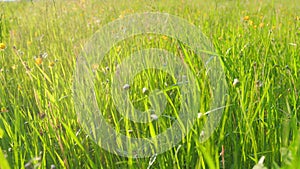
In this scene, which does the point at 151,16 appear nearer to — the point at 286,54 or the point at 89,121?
the point at 286,54

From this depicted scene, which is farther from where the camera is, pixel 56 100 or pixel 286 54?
pixel 286 54

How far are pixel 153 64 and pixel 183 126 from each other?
54 cm

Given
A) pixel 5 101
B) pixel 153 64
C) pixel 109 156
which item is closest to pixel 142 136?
pixel 109 156

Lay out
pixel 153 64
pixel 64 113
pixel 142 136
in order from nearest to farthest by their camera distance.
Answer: pixel 142 136
pixel 64 113
pixel 153 64

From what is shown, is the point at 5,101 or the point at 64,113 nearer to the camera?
the point at 64,113

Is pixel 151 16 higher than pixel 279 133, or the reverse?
pixel 151 16

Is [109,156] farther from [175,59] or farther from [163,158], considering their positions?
[175,59]

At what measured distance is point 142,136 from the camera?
962mm

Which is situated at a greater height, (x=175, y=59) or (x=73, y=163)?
(x=175, y=59)

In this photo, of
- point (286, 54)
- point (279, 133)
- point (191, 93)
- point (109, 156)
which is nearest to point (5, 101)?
point (109, 156)

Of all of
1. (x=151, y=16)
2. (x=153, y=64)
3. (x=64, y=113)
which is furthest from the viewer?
(x=151, y=16)

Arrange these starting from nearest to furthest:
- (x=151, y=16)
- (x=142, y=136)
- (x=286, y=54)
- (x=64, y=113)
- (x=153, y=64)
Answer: (x=142, y=136)
(x=64, y=113)
(x=153, y=64)
(x=286, y=54)
(x=151, y=16)

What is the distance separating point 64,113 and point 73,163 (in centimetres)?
20

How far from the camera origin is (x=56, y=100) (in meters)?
1.11
